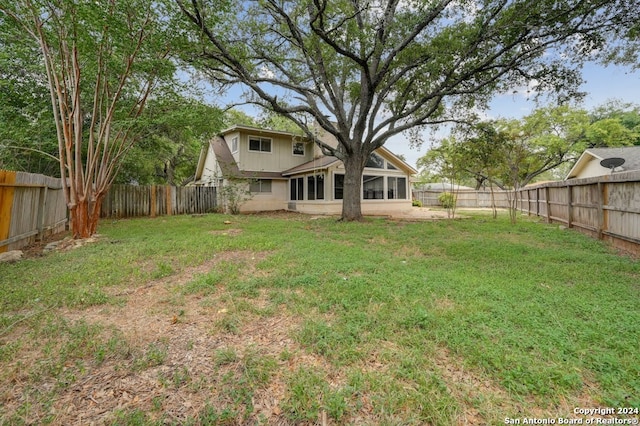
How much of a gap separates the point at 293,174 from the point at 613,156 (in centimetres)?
1641

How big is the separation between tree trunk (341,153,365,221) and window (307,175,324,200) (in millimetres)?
3909

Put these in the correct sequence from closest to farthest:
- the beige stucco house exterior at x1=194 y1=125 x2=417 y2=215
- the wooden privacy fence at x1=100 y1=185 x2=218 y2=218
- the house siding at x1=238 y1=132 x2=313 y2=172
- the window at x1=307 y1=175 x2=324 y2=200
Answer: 1. the wooden privacy fence at x1=100 y1=185 x2=218 y2=218
2. the beige stucco house exterior at x1=194 y1=125 x2=417 y2=215
3. the window at x1=307 y1=175 x2=324 y2=200
4. the house siding at x1=238 y1=132 x2=313 y2=172

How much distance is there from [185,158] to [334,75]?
14.9 metres

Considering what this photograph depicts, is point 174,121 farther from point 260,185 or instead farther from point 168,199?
point 260,185

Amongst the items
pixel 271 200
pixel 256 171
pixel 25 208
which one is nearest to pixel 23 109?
pixel 25 208

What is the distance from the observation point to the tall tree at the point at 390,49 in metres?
7.84

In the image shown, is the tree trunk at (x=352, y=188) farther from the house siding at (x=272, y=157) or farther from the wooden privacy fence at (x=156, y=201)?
the wooden privacy fence at (x=156, y=201)

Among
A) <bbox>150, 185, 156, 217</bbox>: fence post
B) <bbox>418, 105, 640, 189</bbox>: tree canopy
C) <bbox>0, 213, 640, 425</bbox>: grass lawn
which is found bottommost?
<bbox>0, 213, 640, 425</bbox>: grass lawn

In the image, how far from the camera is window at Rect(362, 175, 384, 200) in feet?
52.0

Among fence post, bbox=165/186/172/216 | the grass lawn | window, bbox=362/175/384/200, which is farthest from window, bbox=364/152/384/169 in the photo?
the grass lawn

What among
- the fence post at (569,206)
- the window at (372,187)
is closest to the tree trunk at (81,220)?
the window at (372,187)

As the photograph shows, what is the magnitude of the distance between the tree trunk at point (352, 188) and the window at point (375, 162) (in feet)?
15.8

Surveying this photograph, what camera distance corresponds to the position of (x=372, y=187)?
16047mm

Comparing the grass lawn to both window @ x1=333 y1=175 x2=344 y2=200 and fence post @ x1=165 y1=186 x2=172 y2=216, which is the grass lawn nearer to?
fence post @ x1=165 y1=186 x2=172 y2=216
